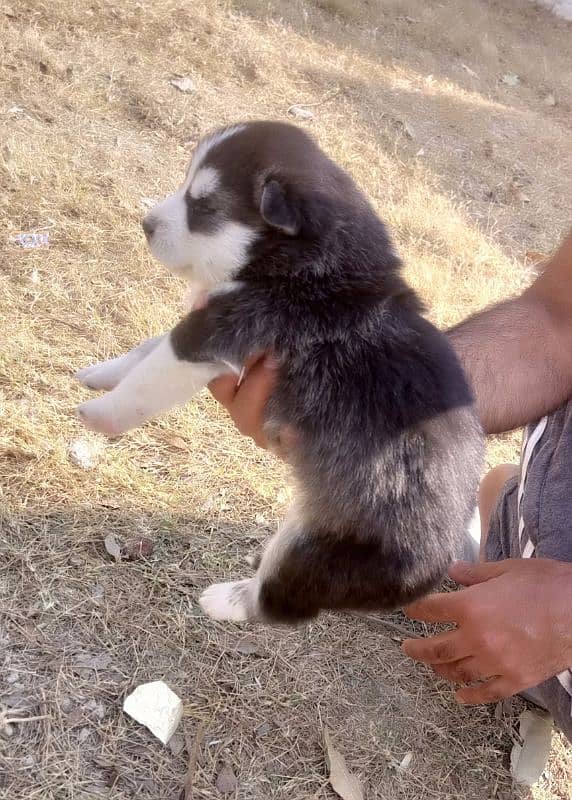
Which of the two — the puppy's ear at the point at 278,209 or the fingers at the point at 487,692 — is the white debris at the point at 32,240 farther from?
the fingers at the point at 487,692

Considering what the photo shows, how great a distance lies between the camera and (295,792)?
8.22 ft

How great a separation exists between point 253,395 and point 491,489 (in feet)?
6.43

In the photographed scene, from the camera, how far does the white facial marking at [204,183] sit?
7.59 feet

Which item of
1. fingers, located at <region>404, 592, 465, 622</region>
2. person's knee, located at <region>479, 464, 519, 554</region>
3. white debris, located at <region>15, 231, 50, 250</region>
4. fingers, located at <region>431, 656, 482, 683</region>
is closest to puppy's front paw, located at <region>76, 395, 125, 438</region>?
fingers, located at <region>404, 592, 465, 622</region>

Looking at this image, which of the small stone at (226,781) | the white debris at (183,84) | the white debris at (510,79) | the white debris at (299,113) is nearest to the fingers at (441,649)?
the small stone at (226,781)

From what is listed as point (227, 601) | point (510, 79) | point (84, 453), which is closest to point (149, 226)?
point (84, 453)

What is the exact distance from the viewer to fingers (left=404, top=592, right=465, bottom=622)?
245cm

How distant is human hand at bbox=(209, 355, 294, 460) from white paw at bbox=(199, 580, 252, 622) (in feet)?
1.93

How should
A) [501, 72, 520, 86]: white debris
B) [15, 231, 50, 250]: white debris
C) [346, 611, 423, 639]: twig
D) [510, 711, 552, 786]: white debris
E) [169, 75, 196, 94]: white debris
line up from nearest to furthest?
[510, 711, 552, 786]: white debris → [346, 611, 423, 639]: twig → [15, 231, 50, 250]: white debris → [169, 75, 196, 94]: white debris → [501, 72, 520, 86]: white debris

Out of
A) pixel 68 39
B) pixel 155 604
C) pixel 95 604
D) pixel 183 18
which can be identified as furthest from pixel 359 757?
pixel 183 18

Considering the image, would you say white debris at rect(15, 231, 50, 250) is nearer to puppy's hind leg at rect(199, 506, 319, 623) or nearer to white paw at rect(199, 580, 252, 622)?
white paw at rect(199, 580, 252, 622)

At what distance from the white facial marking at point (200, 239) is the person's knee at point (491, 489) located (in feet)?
6.64

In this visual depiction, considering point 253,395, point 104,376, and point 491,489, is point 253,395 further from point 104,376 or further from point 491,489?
point 491,489

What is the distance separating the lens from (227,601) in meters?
2.68
